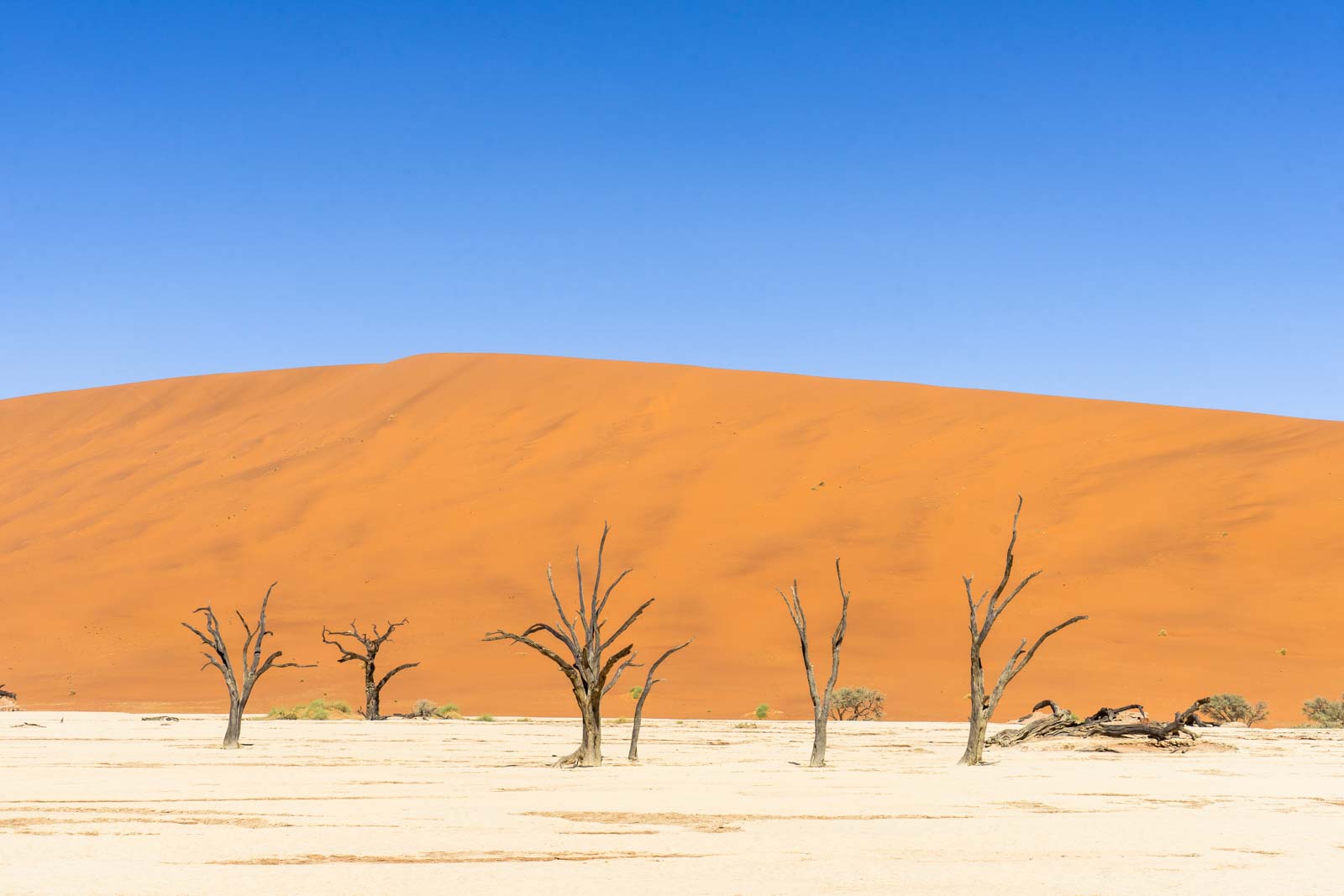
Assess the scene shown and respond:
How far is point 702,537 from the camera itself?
1932 inches

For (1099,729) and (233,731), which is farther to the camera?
(1099,729)

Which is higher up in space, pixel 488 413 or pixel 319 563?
pixel 488 413

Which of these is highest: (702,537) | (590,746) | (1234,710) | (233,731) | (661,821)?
(702,537)

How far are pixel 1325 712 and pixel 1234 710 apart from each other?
6.23 feet

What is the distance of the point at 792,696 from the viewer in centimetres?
3547

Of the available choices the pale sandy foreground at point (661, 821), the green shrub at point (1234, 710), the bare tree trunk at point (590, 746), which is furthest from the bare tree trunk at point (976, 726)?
the green shrub at point (1234, 710)

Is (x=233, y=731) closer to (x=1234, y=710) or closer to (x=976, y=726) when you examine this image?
(x=976, y=726)

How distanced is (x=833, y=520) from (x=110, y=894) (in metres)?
42.3

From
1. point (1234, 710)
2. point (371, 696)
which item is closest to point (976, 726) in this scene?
point (1234, 710)

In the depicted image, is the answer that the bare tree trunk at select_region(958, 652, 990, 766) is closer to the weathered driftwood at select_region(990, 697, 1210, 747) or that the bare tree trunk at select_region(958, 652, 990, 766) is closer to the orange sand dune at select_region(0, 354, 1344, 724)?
the weathered driftwood at select_region(990, 697, 1210, 747)

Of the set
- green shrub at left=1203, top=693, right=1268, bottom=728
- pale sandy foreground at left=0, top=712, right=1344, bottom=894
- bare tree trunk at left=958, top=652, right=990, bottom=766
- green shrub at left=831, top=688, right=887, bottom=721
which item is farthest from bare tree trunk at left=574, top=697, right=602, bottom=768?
green shrub at left=1203, top=693, right=1268, bottom=728

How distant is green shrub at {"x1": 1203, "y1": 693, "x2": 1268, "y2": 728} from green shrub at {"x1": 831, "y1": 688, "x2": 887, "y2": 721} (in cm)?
767

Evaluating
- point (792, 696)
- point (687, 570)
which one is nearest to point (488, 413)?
point (687, 570)

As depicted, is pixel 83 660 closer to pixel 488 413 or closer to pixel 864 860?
pixel 488 413
